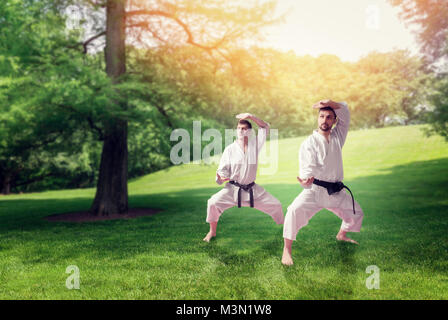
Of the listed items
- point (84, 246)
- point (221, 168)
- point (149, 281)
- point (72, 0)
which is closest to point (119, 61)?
point (72, 0)

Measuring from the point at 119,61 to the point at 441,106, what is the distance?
414 inches

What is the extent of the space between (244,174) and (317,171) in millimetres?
1096

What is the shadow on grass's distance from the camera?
5.55 m

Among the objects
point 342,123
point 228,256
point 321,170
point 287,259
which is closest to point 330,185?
point 321,170

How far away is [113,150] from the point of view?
1117cm

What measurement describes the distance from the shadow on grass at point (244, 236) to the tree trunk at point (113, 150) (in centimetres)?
140

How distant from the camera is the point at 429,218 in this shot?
28.3 feet

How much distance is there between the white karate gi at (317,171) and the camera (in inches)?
179

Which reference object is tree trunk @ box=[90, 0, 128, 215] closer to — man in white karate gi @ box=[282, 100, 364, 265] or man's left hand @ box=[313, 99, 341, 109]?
man in white karate gi @ box=[282, 100, 364, 265]

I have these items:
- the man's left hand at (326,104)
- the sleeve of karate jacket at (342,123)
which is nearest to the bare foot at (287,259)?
the sleeve of karate jacket at (342,123)

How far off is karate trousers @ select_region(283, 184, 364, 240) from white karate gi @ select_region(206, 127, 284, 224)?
68 cm

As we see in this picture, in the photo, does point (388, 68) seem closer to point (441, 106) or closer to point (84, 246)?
point (441, 106)

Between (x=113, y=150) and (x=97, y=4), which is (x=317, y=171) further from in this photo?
(x=97, y=4)

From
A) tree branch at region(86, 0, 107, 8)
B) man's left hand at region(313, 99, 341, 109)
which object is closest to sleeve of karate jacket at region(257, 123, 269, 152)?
man's left hand at region(313, 99, 341, 109)
